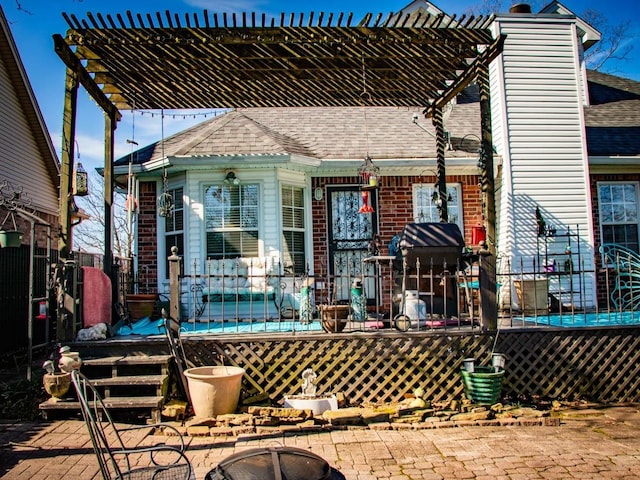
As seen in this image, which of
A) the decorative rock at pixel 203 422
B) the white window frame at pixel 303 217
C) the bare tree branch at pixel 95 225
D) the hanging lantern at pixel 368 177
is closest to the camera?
the decorative rock at pixel 203 422

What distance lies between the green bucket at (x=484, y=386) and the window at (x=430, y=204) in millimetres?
5034

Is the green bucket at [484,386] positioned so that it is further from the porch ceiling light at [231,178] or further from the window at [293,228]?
the porch ceiling light at [231,178]

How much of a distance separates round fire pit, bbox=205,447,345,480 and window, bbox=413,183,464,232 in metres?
8.12

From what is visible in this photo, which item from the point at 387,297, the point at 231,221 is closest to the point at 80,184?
the point at 231,221

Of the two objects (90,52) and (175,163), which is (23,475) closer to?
(90,52)

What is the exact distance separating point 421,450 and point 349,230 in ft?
20.0

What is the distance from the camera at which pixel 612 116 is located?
12.2 m

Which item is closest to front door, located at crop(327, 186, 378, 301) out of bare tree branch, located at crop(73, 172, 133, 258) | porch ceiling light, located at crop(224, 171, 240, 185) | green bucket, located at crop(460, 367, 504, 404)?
porch ceiling light, located at crop(224, 171, 240, 185)

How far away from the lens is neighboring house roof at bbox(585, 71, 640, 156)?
10773mm

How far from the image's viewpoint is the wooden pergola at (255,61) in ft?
19.3

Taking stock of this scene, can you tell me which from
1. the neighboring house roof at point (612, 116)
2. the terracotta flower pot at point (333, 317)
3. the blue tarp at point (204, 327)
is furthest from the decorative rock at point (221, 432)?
the neighboring house roof at point (612, 116)

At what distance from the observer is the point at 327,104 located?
8.01 m

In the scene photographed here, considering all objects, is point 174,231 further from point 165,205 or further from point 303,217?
point 303,217

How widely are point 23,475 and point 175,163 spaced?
19.8 ft
